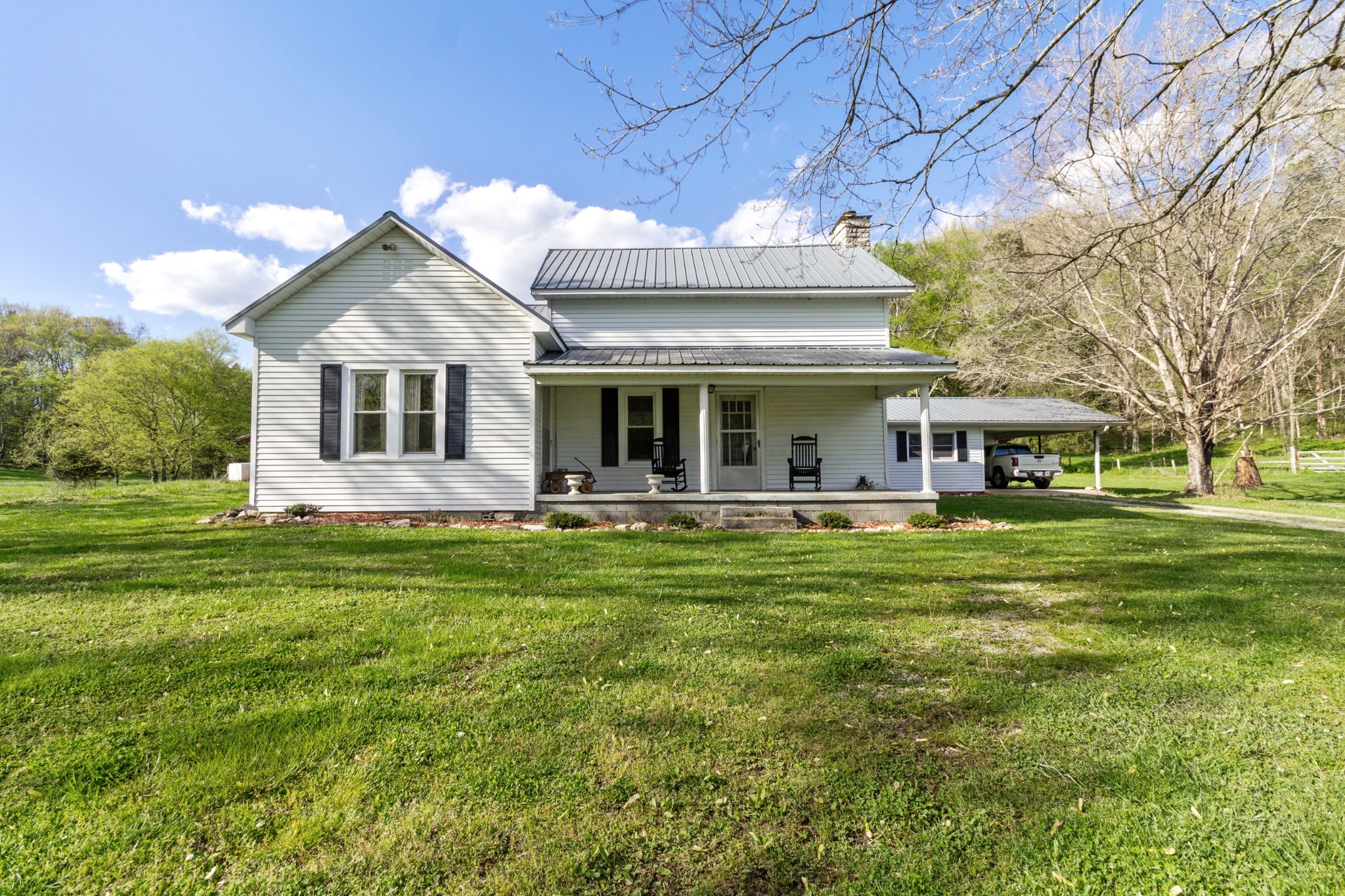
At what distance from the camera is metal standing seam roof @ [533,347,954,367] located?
35.3 feet

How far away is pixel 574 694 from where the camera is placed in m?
3.13

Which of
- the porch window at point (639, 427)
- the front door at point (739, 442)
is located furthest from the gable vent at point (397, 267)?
the front door at point (739, 442)

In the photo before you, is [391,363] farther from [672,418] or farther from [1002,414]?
[1002,414]

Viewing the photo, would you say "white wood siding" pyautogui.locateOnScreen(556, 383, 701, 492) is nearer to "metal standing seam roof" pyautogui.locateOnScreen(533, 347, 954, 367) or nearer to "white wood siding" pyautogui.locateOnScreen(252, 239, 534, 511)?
"metal standing seam roof" pyautogui.locateOnScreen(533, 347, 954, 367)

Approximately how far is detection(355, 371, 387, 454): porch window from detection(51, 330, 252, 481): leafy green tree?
22.4m

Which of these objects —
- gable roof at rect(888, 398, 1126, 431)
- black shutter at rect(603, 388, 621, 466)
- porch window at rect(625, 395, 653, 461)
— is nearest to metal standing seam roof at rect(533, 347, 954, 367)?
black shutter at rect(603, 388, 621, 466)

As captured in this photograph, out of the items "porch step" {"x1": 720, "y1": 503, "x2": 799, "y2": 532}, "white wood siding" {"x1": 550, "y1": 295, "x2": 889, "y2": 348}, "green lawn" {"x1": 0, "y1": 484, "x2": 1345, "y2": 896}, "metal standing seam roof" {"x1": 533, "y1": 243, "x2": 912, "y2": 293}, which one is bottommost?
"green lawn" {"x1": 0, "y1": 484, "x2": 1345, "y2": 896}

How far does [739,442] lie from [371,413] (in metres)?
7.24

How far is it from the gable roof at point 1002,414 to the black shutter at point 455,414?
1389 centimetres

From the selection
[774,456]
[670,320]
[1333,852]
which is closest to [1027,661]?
[1333,852]

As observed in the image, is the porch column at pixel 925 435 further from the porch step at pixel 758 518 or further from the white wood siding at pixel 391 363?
the white wood siding at pixel 391 363

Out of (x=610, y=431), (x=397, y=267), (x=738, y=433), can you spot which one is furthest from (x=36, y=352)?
(x=738, y=433)

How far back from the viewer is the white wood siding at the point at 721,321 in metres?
13.3

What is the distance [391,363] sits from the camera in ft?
35.3
